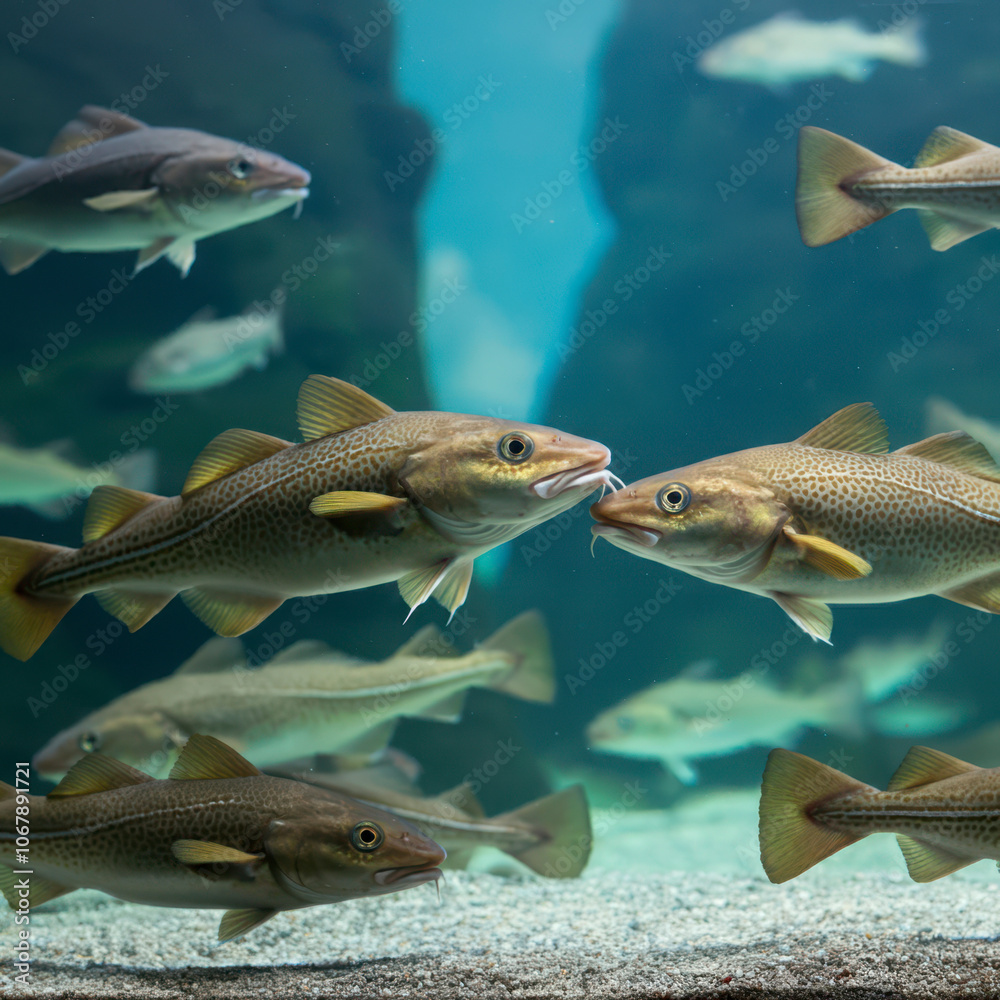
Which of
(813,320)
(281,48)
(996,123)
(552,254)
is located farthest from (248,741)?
(996,123)

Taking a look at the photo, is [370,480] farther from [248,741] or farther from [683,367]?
[683,367]

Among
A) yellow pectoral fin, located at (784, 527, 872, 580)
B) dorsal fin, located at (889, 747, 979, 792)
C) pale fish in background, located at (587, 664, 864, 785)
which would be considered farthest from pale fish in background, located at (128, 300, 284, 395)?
dorsal fin, located at (889, 747, 979, 792)

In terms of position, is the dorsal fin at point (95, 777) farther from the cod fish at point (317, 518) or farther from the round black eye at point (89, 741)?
the round black eye at point (89, 741)

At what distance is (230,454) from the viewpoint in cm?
241

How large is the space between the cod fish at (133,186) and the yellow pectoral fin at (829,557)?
9.40 ft

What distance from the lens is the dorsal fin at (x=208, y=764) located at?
2.37 m

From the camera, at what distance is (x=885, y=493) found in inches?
89.4

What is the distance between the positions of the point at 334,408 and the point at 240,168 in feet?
5.85

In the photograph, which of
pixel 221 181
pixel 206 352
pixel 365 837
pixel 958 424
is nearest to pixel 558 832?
pixel 365 837

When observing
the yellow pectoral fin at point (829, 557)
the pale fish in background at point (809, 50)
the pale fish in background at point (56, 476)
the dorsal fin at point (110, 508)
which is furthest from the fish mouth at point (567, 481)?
the pale fish in background at point (809, 50)

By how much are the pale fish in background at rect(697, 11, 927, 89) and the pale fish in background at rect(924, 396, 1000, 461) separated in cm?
280

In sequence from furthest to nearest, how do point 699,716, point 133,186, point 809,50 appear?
point 699,716 < point 809,50 < point 133,186

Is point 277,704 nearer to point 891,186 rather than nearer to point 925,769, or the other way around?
point 925,769

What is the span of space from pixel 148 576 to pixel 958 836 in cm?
276
